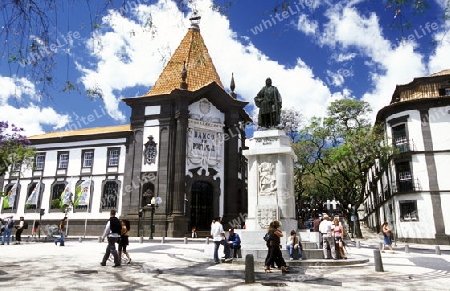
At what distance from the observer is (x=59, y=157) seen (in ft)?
115

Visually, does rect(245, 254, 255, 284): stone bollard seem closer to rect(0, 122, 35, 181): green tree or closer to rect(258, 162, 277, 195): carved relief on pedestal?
rect(258, 162, 277, 195): carved relief on pedestal

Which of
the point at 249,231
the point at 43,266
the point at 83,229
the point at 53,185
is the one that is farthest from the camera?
the point at 53,185

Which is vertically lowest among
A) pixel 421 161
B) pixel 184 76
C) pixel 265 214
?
pixel 265 214

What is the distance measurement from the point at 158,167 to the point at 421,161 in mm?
21721

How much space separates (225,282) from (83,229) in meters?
26.8

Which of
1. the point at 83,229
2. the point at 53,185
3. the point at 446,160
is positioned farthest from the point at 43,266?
the point at 446,160

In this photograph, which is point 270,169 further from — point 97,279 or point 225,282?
point 97,279

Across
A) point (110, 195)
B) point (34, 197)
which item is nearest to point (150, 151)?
point (110, 195)

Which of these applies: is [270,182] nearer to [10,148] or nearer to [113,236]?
[113,236]

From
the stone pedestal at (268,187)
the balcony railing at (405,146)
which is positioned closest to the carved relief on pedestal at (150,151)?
the stone pedestal at (268,187)

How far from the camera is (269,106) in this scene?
1382cm

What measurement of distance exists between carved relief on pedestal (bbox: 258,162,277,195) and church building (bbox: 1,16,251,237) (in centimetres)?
1585

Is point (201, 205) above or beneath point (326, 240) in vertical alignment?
above

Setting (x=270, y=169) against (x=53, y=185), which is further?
(x=53, y=185)
